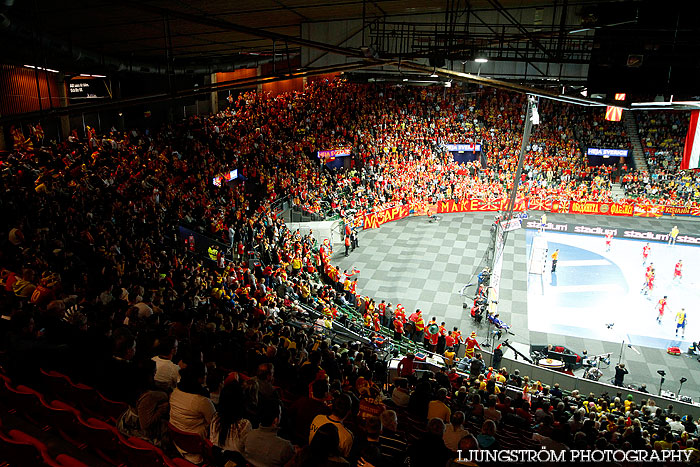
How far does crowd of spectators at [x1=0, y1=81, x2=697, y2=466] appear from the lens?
462 centimetres

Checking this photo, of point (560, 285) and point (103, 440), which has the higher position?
point (103, 440)

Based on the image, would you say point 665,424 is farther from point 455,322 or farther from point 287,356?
point 455,322

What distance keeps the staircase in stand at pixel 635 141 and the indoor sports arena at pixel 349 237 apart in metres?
0.21

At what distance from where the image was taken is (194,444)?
439 cm

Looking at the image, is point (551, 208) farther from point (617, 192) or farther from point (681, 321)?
point (681, 321)

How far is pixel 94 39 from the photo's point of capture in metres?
15.1

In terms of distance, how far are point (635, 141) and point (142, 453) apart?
46.7m

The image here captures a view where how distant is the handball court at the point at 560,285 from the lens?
19312 millimetres

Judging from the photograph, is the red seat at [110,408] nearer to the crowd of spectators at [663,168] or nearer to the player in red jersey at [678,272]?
the player in red jersey at [678,272]

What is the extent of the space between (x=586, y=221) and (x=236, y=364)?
1358 inches

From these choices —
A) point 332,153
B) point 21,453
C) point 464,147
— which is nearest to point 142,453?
point 21,453

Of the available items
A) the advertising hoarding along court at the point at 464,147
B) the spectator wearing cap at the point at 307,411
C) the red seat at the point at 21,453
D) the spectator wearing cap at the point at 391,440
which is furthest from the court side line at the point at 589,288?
the red seat at the point at 21,453

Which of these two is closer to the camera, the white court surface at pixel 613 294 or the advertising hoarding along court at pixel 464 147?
the white court surface at pixel 613 294

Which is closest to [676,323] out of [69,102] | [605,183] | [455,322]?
[455,322]
